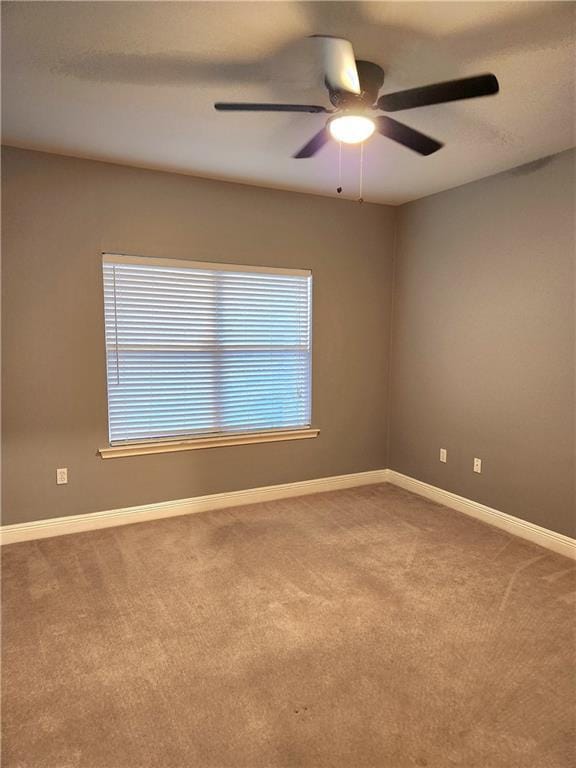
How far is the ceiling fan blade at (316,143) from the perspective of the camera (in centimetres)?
212

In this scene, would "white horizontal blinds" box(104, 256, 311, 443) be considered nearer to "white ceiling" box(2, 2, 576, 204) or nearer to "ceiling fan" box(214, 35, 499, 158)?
"white ceiling" box(2, 2, 576, 204)

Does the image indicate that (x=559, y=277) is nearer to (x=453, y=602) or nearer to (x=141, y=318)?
(x=453, y=602)

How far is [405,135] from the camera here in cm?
208

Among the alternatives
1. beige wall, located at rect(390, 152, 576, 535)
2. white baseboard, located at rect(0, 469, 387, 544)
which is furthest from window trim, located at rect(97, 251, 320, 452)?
beige wall, located at rect(390, 152, 576, 535)

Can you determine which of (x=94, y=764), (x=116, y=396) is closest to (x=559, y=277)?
(x=116, y=396)

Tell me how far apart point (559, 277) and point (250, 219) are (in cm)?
224

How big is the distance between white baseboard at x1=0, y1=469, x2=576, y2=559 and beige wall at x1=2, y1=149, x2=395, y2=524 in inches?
2.7

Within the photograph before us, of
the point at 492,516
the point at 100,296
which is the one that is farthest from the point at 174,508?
the point at 492,516

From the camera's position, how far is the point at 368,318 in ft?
14.1

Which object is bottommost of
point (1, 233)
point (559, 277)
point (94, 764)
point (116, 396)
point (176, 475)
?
point (94, 764)

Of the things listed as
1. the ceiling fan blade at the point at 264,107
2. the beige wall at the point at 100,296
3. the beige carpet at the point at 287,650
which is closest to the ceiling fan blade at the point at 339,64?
the ceiling fan blade at the point at 264,107

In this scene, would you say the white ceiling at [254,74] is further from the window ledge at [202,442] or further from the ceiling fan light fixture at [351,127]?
the window ledge at [202,442]

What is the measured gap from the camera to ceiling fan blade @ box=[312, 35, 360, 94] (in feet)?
5.14

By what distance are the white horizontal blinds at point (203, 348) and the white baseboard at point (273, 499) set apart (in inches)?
21.3
